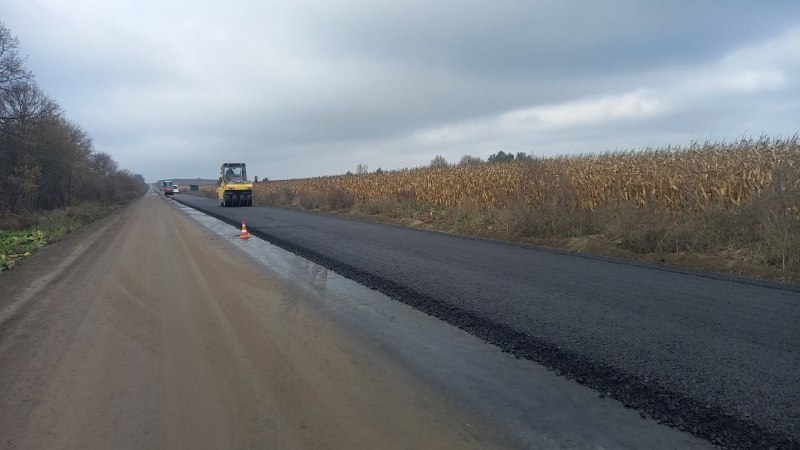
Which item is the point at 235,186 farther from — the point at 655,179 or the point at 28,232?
the point at 655,179

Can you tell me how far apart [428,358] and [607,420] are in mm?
1865

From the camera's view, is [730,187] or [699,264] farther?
[730,187]

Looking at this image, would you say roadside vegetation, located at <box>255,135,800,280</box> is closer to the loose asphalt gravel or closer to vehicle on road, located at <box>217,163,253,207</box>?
the loose asphalt gravel

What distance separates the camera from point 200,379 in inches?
183

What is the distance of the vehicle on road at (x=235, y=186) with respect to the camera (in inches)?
1606

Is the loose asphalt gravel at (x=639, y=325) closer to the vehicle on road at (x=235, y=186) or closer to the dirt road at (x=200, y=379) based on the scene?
the dirt road at (x=200, y=379)

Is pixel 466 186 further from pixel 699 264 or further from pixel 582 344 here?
pixel 582 344

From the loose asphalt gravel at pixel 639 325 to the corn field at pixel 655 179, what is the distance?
4130 millimetres

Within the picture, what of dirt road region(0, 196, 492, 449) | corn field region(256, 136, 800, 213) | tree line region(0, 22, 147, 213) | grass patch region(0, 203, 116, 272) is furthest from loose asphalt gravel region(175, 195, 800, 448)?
tree line region(0, 22, 147, 213)

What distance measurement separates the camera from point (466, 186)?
2339cm

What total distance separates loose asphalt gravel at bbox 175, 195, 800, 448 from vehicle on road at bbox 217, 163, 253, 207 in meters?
31.6

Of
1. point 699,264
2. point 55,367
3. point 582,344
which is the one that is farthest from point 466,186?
Answer: point 55,367

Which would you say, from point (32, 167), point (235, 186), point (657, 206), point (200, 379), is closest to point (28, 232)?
point (32, 167)

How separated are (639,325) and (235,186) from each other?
38.3m
